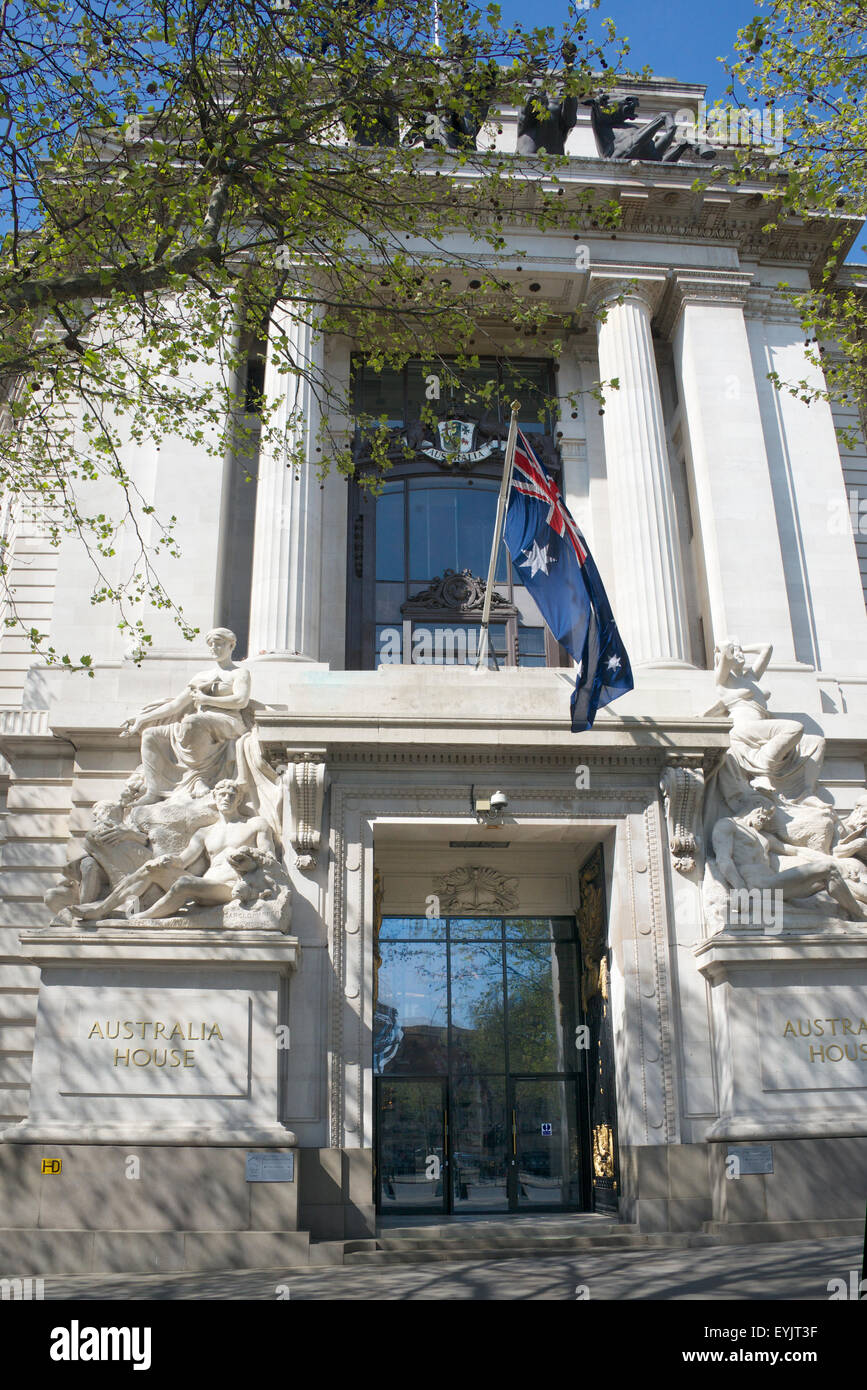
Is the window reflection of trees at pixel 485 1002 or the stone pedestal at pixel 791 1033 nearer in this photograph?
the stone pedestal at pixel 791 1033

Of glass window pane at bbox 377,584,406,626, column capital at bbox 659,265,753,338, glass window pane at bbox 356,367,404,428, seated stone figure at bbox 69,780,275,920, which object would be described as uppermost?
column capital at bbox 659,265,753,338

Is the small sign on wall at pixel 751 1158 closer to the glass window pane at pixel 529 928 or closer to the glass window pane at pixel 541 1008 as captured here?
the glass window pane at pixel 541 1008

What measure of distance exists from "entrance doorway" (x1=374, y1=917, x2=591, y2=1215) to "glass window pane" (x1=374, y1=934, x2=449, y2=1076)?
0.06ft

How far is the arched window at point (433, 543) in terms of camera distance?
22453mm

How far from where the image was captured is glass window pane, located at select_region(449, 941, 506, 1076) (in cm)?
1972

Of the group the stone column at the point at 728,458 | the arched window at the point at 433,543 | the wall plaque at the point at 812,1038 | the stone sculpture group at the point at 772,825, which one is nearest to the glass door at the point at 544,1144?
the wall plaque at the point at 812,1038

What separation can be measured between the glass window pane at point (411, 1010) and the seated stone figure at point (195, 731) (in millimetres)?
4684

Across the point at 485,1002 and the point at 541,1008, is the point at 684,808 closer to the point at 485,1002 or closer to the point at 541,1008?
the point at 541,1008

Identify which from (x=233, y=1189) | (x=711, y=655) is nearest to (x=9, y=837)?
(x=233, y=1189)

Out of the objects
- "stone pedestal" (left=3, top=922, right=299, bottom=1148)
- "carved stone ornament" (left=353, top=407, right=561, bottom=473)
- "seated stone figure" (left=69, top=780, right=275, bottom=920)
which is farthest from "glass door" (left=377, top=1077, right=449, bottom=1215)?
"carved stone ornament" (left=353, top=407, right=561, bottom=473)

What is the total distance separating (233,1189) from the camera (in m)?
14.2

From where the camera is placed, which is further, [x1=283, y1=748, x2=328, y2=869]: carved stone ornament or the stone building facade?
[x1=283, y1=748, x2=328, y2=869]: carved stone ornament

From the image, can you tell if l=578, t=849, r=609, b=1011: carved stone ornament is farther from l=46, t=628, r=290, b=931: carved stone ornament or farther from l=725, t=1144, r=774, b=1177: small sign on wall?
l=46, t=628, r=290, b=931: carved stone ornament
